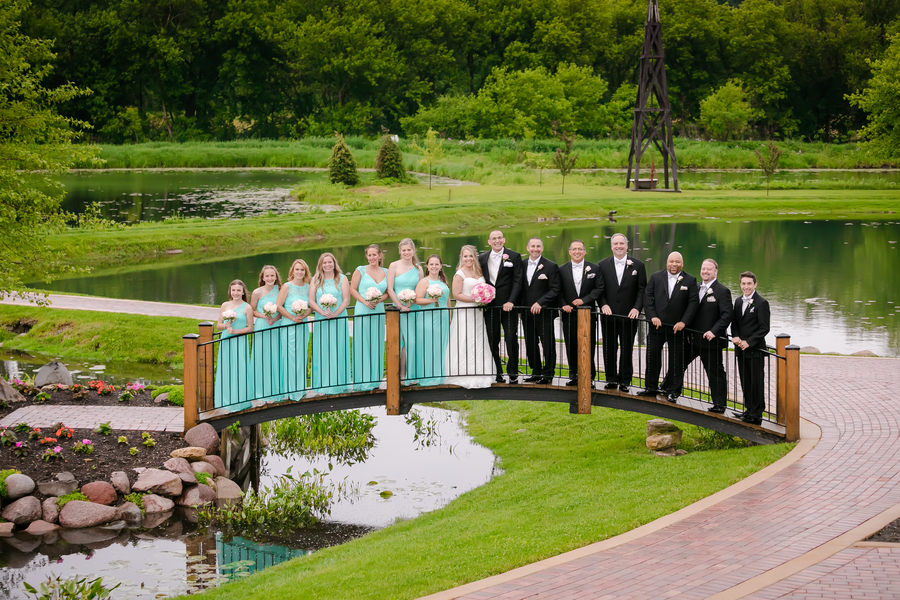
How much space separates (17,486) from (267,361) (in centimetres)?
316

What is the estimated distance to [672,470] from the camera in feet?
33.9

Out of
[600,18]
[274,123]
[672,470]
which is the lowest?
[672,470]

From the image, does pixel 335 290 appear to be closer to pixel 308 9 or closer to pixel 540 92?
pixel 540 92

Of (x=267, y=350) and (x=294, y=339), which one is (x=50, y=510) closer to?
(x=267, y=350)

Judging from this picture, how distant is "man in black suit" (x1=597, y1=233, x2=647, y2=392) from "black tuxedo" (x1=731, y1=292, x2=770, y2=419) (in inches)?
47.0

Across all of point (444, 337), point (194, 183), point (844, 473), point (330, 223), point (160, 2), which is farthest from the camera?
point (160, 2)

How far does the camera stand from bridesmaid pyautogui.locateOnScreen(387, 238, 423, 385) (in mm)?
11828

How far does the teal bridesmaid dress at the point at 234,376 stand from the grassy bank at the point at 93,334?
6.14 m

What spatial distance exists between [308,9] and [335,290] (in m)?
81.2

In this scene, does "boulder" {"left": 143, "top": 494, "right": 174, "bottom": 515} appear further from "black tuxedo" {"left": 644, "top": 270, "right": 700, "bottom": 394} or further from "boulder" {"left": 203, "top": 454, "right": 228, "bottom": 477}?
"black tuxedo" {"left": 644, "top": 270, "right": 700, "bottom": 394}

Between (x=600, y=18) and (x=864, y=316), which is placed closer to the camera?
(x=864, y=316)

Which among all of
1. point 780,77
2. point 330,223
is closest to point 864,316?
point 330,223

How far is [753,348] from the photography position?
10734 mm

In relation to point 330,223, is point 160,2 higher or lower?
higher
